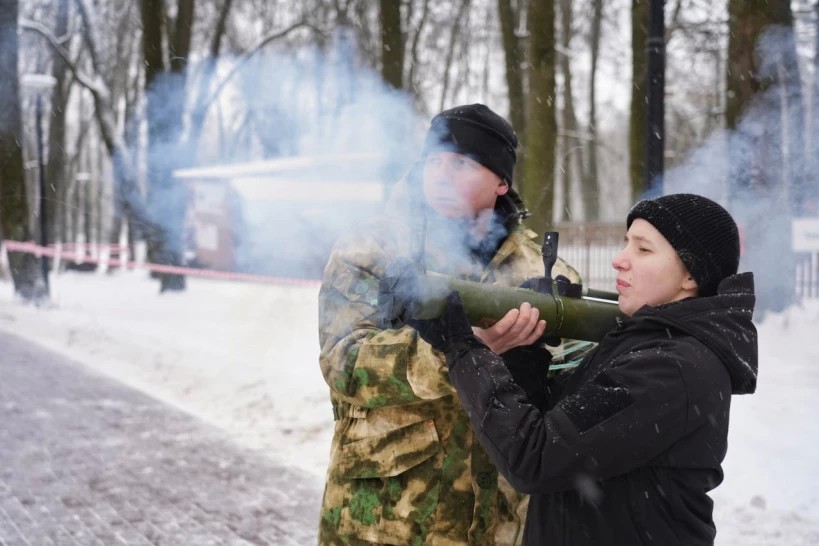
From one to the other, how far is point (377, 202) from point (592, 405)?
13.9 feet

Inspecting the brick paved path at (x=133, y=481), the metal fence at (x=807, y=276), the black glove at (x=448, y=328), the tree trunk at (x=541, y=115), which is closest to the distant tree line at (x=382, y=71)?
the tree trunk at (x=541, y=115)

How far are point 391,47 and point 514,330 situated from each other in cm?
795

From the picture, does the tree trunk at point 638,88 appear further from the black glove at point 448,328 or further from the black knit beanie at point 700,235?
the black glove at point 448,328

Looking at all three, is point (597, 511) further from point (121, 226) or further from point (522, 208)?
point (121, 226)

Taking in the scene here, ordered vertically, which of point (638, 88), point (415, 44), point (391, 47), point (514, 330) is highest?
point (415, 44)

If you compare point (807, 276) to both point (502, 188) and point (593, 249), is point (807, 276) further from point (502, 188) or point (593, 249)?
point (502, 188)

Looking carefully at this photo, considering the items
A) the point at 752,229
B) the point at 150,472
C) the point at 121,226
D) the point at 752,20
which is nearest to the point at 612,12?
the point at 752,20

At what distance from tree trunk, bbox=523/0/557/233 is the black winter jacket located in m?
7.52

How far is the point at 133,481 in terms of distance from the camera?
18.5 feet

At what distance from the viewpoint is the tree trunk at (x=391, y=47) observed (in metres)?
8.46

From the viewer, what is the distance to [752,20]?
9.53 metres

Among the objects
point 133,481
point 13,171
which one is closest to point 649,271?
point 133,481

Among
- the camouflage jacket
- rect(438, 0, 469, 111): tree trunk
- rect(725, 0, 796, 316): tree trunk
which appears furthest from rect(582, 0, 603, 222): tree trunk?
the camouflage jacket

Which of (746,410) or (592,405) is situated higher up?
(592,405)
